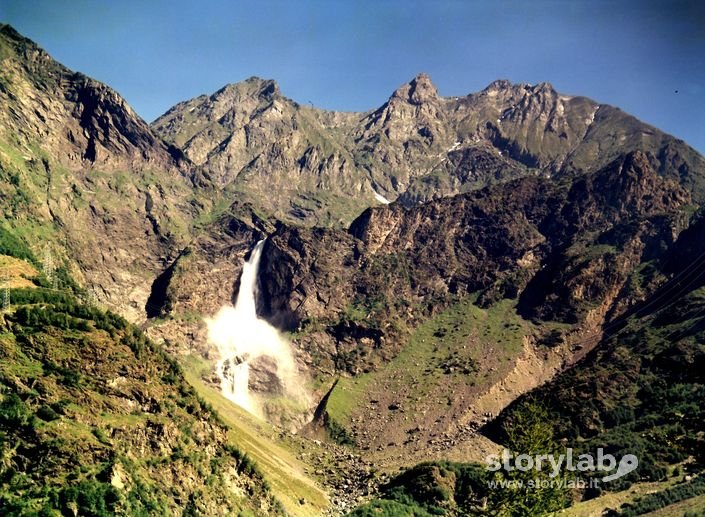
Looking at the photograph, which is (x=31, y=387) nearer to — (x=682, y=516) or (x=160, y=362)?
(x=160, y=362)

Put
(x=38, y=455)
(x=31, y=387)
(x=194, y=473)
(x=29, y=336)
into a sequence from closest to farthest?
(x=38, y=455) < (x=31, y=387) < (x=29, y=336) < (x=194, y=473)

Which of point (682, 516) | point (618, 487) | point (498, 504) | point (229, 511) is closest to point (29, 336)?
point (229, 511)

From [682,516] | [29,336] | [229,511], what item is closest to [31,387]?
[29,336]

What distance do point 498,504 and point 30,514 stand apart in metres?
71.7

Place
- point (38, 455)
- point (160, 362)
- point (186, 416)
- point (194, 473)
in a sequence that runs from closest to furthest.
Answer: point (38, 455), point (194, 473), point (186, 416), point (160, 362)

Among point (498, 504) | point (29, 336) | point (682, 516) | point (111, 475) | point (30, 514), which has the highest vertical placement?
point (682, 516)

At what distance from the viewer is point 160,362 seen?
565 feet

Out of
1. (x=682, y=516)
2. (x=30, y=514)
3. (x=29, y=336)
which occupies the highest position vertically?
(x=682, y=516)

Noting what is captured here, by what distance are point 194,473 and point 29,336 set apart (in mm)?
45861

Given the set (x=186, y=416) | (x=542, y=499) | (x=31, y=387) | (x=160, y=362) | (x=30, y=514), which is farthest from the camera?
(x=160, y=362)

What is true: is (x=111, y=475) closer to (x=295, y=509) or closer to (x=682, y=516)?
(x=295, y=509)

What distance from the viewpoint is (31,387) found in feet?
414

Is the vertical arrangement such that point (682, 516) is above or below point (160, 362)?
above

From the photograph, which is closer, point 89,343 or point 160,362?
point 89,343
